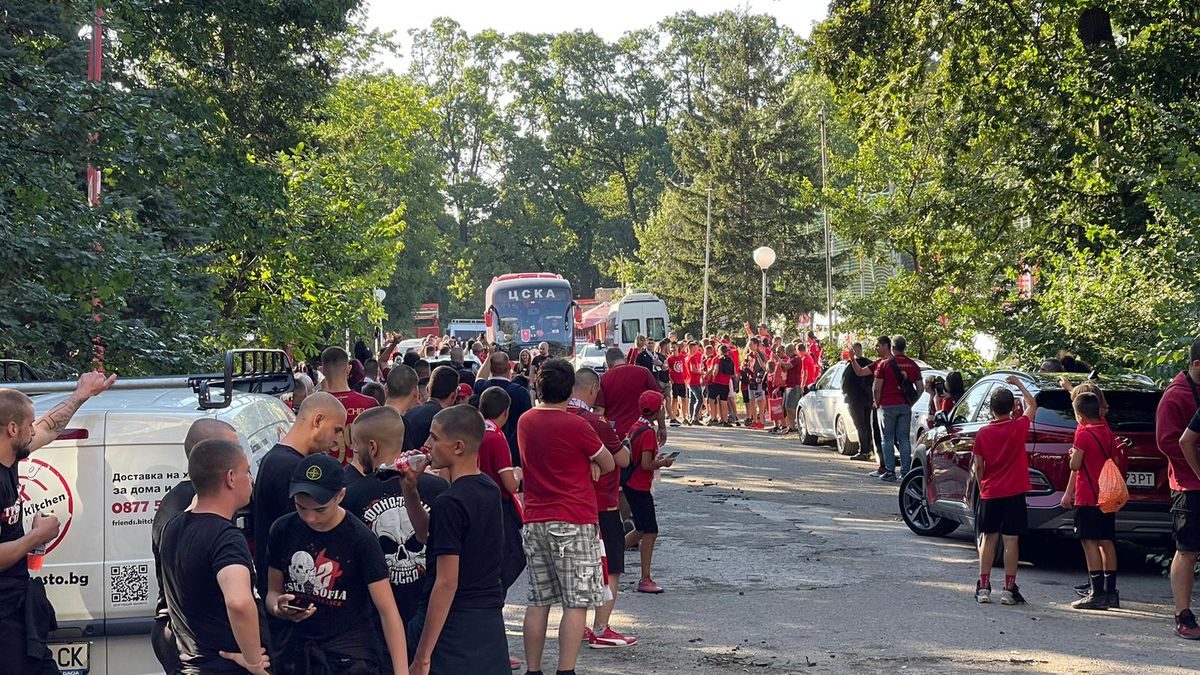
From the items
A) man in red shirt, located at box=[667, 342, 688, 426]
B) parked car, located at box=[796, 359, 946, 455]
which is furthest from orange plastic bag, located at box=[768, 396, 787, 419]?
man in red shirt, located at box=[667, 342, 688, 426]

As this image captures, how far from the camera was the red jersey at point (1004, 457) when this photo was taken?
1019cm

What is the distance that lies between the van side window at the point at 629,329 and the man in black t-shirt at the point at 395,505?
159 ft

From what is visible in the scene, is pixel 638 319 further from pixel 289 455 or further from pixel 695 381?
pixel 289 455

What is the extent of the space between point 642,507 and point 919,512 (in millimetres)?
4552

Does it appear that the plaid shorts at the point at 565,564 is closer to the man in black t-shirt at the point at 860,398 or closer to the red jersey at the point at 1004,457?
the red jersey at the point at 1004,457

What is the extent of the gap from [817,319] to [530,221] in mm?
26902

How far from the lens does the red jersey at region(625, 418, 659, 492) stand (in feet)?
32.8

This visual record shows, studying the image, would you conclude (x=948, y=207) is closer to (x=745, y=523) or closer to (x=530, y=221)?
(x=745, y=523)

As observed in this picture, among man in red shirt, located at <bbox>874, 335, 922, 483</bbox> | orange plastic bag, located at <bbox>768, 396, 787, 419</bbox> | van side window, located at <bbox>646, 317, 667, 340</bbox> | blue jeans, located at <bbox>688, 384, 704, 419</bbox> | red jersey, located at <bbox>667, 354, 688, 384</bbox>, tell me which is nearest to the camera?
man in red shirt, located at <bbox>874, 335, 922, 483</bbox>

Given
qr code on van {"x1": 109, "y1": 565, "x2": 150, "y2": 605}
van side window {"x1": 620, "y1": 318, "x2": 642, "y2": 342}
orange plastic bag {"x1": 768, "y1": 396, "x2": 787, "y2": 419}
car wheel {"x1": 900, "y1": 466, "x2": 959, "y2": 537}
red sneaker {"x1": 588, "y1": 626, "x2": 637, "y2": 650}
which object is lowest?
red sneaker {"x1": 588, "y1": 626, "x2": 637, "y2": 650}

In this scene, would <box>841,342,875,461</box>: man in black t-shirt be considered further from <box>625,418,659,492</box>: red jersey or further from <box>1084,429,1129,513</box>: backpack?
<box>625,418,659,492</box>: red jersey

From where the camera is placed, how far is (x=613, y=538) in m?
9.24

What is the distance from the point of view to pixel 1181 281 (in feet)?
40.8

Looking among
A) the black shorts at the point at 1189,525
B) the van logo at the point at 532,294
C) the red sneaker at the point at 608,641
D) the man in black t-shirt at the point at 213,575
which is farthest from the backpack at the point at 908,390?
the van logo at the point at 532,294
